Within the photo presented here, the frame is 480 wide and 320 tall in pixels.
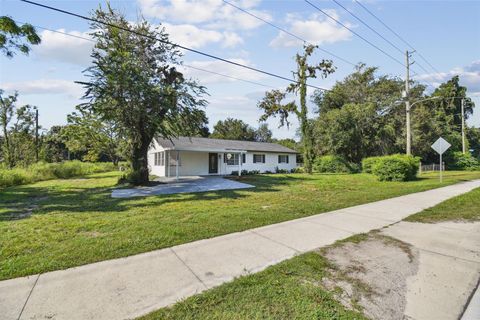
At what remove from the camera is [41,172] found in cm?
1942

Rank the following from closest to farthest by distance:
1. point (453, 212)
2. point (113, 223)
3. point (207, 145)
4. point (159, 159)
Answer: point (113, 223), point (453, 212), point (159, 159), point (207, 145)

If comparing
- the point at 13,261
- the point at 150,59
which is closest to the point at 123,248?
the point at 13,261

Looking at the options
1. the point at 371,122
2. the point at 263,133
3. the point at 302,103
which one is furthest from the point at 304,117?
the point at 263,133

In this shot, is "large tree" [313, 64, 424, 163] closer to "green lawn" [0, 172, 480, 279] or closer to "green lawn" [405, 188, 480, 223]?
"green lawn" [405, 188, 480, 223]

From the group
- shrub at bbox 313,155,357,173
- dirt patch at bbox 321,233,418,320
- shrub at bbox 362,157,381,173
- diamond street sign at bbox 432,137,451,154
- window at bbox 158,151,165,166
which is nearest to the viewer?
dirt patch at bbox 321,233,418,320

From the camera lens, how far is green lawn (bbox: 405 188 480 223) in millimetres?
6793

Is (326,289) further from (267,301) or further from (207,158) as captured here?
(207,158)

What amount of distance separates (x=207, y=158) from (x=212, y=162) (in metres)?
0.64

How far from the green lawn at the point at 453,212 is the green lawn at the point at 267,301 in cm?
510

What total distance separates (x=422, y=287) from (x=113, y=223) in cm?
617

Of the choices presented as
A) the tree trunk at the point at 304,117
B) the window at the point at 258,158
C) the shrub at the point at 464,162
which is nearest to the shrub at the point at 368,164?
the tree trunk at the point at 304,117

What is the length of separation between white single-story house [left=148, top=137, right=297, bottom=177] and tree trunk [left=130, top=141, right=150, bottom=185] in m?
2.19

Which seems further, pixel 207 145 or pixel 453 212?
pixel 207 145

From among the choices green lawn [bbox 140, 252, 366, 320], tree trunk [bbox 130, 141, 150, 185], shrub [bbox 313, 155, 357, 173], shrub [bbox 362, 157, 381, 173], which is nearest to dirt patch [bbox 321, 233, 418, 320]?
green lawn [bbox 140, 252, 366, 320]
